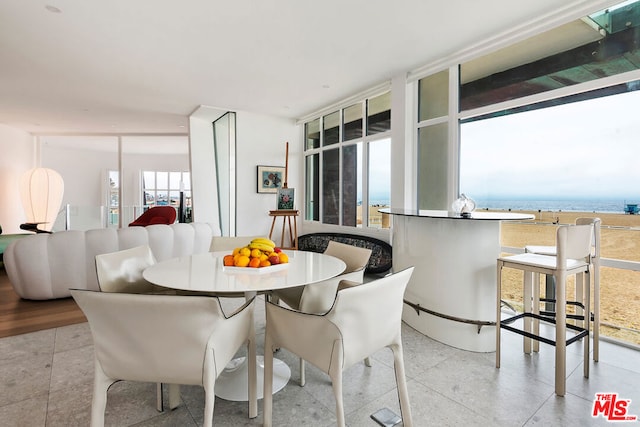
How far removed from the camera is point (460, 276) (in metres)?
2.40

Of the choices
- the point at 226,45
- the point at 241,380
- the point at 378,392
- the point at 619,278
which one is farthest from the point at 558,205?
the point at 226,45

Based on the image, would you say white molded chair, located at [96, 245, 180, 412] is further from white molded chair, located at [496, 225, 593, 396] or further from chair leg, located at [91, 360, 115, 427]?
white molded chair, located at [496, 225, 593, 396]

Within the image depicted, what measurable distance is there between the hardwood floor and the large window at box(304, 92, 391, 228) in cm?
396

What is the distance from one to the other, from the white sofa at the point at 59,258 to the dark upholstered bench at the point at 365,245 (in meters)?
2.85

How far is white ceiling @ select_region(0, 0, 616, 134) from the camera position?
283 cm

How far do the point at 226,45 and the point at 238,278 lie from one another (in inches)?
117

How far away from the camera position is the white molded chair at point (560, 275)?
186cm

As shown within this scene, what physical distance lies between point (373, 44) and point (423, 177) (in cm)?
179

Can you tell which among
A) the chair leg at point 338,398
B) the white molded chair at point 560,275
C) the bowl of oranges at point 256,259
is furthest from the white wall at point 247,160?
the chair leg at point 338,398

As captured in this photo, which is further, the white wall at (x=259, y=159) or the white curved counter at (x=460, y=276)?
the white wall at (x=259, y=159)

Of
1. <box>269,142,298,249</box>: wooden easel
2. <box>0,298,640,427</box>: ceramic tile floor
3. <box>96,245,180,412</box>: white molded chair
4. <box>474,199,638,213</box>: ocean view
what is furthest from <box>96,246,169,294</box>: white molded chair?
<box>269,142,298,249</box>: wooden easel

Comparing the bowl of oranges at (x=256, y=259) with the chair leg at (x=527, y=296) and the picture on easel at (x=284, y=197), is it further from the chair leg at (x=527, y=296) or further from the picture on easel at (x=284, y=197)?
the picture on easel at (x=284, y=197)

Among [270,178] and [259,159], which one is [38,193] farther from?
[270,178]

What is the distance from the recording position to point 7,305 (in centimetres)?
329
